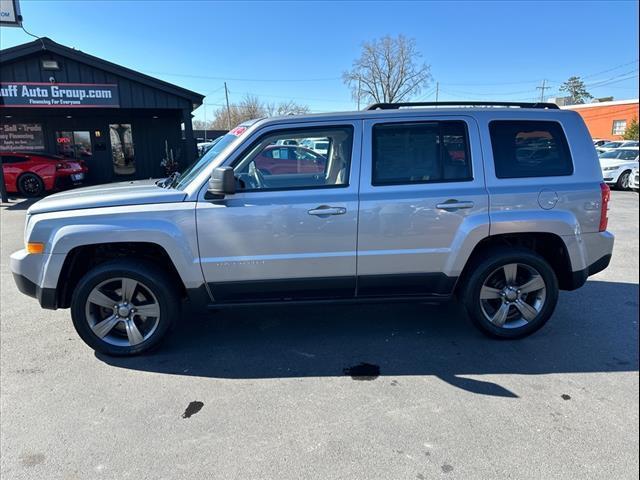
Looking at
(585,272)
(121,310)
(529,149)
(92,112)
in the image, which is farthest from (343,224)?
(92,112)

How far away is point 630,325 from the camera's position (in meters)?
4.09

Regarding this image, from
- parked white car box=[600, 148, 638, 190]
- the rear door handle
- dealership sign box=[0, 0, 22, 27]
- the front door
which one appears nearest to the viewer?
the front door

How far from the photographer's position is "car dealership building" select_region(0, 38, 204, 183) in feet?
40.3

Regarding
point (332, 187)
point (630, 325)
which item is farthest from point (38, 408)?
point (630, 325)

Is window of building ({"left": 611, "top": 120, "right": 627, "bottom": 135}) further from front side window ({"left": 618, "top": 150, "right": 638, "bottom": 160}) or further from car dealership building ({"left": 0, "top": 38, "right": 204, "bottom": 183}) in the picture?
car dealership building ({"left": 0, "top": 38, "right": 204, "bottom": 183})

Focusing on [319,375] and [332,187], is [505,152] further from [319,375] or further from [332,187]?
[319,375]

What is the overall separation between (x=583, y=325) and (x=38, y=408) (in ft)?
15.4

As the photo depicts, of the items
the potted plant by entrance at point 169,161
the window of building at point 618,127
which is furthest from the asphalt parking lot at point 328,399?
the window of building at point 618,127

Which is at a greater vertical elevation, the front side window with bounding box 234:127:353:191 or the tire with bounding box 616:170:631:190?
the front side window with bounding box 234:127:353:191

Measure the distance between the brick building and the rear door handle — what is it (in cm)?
4787

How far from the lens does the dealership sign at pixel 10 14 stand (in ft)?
38.4

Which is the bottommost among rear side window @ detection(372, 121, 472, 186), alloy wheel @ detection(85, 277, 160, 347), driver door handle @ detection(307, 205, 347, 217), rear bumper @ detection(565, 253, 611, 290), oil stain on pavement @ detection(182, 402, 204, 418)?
oil stain on pavement @ detection(182, 402, 204, 418)

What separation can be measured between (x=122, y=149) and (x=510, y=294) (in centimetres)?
1694

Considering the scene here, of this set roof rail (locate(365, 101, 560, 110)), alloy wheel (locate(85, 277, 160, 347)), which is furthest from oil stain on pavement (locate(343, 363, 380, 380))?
roof rail (locate(365, 101, 560, 110))
